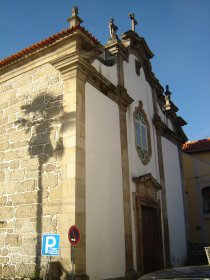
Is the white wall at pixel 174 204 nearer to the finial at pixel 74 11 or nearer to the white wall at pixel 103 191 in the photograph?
the white wall at pixel 103 191

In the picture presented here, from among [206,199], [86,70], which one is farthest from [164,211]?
[206,199]

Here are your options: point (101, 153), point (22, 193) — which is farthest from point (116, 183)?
point (22, 193)

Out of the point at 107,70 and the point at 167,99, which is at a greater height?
the point at 167,99

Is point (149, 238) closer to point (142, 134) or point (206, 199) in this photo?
point (142, 134)

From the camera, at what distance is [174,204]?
517 inches

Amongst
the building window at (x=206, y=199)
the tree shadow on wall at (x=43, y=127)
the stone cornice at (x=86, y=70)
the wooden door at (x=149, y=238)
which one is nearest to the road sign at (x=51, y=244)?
the tree shadow on wall at (x=43, y=127)

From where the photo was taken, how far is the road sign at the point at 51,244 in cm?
582

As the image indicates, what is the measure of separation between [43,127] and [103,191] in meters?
2.24

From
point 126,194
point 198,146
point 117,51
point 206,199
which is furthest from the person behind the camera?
point 198,146

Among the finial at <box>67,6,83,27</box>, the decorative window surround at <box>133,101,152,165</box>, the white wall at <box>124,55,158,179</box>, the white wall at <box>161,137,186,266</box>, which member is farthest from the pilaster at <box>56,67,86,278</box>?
the white wall at <box>161,137,186,266</box>

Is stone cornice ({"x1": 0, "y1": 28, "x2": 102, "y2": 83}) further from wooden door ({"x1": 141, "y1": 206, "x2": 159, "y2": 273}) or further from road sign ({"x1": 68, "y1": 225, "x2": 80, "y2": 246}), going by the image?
wooden door ({"x1": 141, "y1": 206, "x2": 159, "y2": 273})

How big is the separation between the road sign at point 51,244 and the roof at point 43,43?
211 inches

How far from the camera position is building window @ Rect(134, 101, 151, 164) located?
11156 millimetres

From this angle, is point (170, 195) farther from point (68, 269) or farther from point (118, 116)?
point (68, 269)
